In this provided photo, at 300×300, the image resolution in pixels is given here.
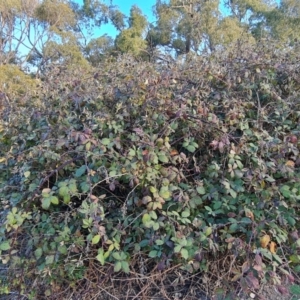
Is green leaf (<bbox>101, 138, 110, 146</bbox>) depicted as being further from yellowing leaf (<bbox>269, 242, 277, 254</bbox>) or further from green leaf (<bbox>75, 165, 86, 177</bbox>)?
yellowing leaf (<bbox>269, 242, 277, 254</bbox>)

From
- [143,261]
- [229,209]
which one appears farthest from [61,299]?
[229,209]

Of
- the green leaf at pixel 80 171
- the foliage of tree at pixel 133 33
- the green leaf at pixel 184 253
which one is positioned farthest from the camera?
the foliage of tree at pixel 133 33

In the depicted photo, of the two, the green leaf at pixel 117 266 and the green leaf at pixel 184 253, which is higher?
the green leaf at pixel 117 266

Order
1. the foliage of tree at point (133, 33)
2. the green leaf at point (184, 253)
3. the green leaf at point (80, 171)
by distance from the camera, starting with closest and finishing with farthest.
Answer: the green leaf at point (184, 253) < the green leaf at point (80, 171) < the foliage of tree at point (133, 33)

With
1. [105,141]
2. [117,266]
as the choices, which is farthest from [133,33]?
[117,266]

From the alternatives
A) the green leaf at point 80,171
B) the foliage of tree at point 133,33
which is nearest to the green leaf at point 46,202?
the green leaf at point 80,171

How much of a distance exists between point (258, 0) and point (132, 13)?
629 cm

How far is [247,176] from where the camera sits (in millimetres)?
1559

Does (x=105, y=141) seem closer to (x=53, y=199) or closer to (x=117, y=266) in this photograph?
(x=53, y=199)

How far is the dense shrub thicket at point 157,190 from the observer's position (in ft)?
4.72

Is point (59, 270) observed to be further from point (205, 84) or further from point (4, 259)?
point (205, 84)

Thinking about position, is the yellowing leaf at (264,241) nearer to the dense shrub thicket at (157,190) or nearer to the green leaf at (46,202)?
the dense shrub thicket at (157,190)

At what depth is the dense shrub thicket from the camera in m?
1.44

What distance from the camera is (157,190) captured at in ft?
4.89
